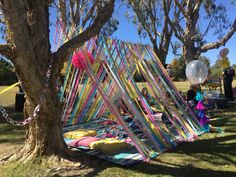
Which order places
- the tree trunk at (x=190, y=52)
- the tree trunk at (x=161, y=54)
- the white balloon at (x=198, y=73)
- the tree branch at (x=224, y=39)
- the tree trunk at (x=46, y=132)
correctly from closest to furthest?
the tree trunk at (x=46, y=132), the white balloon at (x=198, y=73), the tree branch at (x=224, y=39), the tree trunk at (x=190, y=52), the tree trunk at (x=161, y=54)

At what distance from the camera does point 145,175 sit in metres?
4.59

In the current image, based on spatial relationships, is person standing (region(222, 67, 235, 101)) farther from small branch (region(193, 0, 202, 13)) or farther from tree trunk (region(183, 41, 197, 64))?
small branch (region(193, 0, 202, 13))

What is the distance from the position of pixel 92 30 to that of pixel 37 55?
954mm

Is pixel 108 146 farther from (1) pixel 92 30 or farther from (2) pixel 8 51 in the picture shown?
(2) pixel 8 51

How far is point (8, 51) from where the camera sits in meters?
4.62

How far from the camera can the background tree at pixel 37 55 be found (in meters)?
4.64

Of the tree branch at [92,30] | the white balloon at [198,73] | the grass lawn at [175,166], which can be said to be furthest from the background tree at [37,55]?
the white balloon at [198,73]

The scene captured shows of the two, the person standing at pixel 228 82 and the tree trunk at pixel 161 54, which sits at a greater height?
the tree trunk at pixel 161 54

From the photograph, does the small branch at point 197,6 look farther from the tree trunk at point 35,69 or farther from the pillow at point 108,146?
the tree trunk at point 35,69

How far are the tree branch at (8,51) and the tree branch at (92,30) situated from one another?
2.22 ft

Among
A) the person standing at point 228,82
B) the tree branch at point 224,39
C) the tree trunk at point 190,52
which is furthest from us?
the person standing at point 228,82

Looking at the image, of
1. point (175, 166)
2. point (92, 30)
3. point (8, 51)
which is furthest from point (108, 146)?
point (8, 51)

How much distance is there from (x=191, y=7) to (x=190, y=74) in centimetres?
551

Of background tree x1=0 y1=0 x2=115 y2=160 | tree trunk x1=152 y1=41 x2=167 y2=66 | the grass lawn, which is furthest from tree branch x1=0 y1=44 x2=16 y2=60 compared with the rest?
tree trunk x1=152 y1=41 x2=167 y2=66
